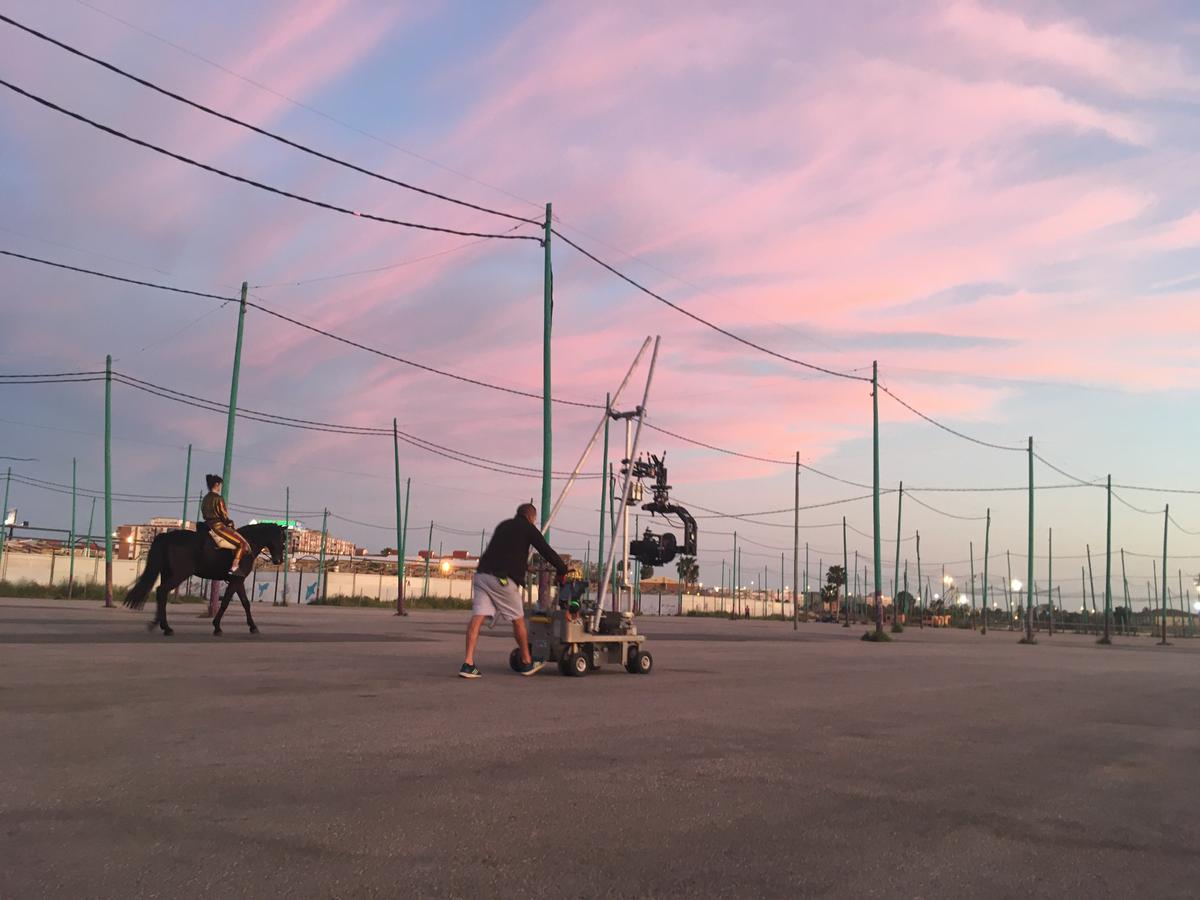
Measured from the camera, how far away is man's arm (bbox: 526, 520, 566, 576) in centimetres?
1038

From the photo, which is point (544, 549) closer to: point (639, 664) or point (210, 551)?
point (639, 664)

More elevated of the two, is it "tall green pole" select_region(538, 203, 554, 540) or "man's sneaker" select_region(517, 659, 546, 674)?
"tall green pole" select_region(538, 203, 554, 540)

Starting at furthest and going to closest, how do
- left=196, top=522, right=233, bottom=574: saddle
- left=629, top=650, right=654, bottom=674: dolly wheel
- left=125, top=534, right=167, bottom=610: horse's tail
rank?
left=196, top=522, right=233, bottom=574: saddle → left=125, top=534, right=167, bottom=610: horse's tail → left=629, top=650, right=654, bottom=674: dolly wheel

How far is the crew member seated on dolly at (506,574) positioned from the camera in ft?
33.3

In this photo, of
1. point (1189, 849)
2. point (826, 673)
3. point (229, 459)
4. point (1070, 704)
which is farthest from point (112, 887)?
point (229, 459)

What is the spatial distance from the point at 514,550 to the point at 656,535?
417 centimetres

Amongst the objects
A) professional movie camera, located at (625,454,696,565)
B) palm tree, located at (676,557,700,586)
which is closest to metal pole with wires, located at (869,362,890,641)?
professional movie camera, located at (625,454,696,565)

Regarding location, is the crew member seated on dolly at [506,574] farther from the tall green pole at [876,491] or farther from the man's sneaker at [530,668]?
the tall green pole at [876,491]

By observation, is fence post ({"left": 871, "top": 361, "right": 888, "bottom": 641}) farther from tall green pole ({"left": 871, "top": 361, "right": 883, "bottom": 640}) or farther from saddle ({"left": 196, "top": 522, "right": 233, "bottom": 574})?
saddle ({"left": 196, "top": 522, "right": 233, "bottom": 574})

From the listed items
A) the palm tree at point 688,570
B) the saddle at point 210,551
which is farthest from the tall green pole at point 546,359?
the palm tree at point 688,570

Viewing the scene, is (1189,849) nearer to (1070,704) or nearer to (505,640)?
(1070,704)

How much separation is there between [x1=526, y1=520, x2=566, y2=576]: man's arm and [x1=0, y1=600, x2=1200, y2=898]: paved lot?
131cm

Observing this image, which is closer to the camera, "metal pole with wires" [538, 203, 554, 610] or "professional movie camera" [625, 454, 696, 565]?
"professional movie camera" [625, 454, 696, 565]

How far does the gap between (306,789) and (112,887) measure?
147cm
